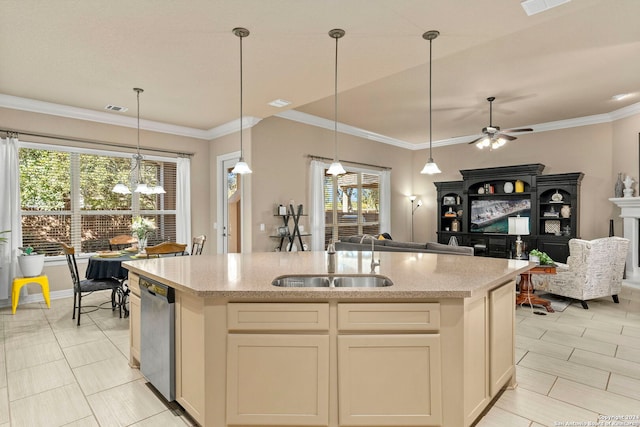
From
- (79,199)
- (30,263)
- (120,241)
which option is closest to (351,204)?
(120,241)

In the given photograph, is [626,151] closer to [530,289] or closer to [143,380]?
[530,289]

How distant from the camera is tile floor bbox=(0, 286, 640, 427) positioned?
7.37 feet

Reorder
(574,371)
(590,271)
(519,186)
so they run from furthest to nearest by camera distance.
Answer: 1. (519,186)
2. (590,271)
3. (574,371)

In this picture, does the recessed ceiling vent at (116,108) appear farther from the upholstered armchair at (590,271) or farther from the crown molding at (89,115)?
the upholstered armchair at (590,271)

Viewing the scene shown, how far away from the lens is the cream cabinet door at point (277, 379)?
190 cm

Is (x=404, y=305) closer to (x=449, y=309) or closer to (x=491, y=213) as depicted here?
(x=449, y=309)

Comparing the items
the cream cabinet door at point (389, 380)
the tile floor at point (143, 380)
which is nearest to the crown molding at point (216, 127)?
the tile floor at point (143, 380)

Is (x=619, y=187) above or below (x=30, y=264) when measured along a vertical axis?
above

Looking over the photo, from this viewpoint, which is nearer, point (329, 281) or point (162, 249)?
point (329, 281)

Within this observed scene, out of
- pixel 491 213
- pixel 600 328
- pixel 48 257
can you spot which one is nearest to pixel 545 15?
→ pixel 600 328

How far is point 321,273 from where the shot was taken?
2377 millimetres

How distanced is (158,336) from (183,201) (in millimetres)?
4305

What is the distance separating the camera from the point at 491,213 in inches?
306

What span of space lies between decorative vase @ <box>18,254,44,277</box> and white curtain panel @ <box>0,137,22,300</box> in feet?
1.05
